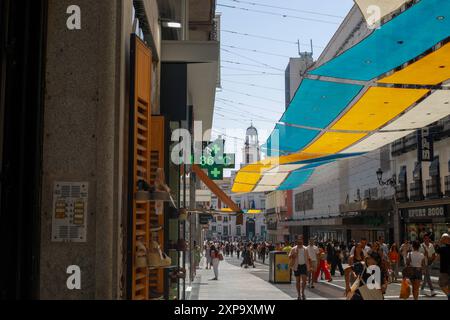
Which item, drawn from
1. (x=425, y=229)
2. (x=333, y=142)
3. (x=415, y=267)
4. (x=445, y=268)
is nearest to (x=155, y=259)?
(x=445, y=268)

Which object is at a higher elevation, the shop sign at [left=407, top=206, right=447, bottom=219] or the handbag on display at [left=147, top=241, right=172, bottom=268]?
the shop sign at [left=407, top=206, right=447, bottom=219]

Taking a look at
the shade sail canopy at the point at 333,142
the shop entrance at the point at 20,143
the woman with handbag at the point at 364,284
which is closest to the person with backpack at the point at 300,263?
the shade sail canopy at the point at 333,142

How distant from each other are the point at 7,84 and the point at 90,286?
6.64 feet

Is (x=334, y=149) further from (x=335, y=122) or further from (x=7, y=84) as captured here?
(x=7, y=84)

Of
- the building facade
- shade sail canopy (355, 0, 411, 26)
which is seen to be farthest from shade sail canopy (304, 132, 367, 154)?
shade sail canopy (355, 0, 411, 26)

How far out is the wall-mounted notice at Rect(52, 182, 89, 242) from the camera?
5.39 m

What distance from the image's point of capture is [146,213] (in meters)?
7.04

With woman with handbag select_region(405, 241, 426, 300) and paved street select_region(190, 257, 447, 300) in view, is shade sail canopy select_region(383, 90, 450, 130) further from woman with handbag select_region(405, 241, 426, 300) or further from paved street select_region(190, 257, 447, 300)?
paved street select_region(190, 257, 447, 300)

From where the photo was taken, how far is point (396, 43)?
12.6 meters

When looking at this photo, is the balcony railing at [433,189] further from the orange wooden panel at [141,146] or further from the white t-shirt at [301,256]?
the orange wooden panel at [141,146]

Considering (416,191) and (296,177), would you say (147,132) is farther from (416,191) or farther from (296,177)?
(296,177)

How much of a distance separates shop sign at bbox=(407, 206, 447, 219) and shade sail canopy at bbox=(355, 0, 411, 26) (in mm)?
15112

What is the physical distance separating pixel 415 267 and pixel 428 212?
51.8 feet
